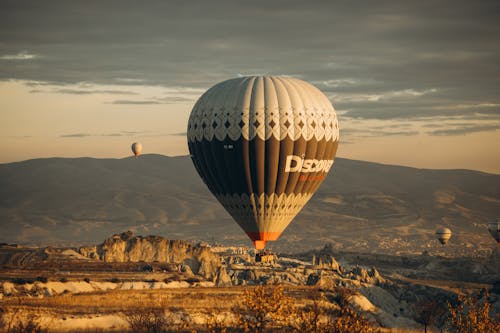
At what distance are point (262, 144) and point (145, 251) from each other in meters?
59.6

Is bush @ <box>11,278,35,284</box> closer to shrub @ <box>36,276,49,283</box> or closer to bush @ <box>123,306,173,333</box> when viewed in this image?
shrub @ <box>36,276,49,283</box>

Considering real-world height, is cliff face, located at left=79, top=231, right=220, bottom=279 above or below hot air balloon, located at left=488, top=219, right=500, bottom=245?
below

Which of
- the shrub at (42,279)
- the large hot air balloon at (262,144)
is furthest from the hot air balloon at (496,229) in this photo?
the shrub at (42,279)

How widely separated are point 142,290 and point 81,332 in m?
25.6

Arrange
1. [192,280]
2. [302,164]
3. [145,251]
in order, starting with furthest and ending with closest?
1. [145,251]
2. [192,280]
3. [302,164]

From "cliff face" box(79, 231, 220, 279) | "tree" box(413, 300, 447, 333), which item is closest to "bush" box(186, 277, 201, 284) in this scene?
"cliff face" box(79, 231, 220, 279)

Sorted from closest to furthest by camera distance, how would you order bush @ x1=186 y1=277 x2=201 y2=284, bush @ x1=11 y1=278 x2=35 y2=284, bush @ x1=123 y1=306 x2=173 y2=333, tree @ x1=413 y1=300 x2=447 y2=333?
1. bush @ x1=123 y1=306 x2=173 y2=333
2. bush @ x1=11 y1=278 x2=35 y2=284
3. tree @ x1=413 y1=300 x2=447 y2=333
4. bush @ x1=186 y1=277 x2=201 y2=284

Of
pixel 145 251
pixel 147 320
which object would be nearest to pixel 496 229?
pixel 145 251

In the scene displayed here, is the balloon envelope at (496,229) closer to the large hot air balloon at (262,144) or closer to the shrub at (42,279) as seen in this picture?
the large hot air balloon at (262,144)

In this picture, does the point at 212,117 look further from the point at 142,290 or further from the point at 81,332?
the point at 81,332

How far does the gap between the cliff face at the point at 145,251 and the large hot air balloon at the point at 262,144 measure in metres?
37.9

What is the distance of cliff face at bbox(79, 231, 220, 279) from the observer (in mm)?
156500

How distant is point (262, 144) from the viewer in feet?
362

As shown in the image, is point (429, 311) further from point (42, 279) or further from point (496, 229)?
point (496, 229)
